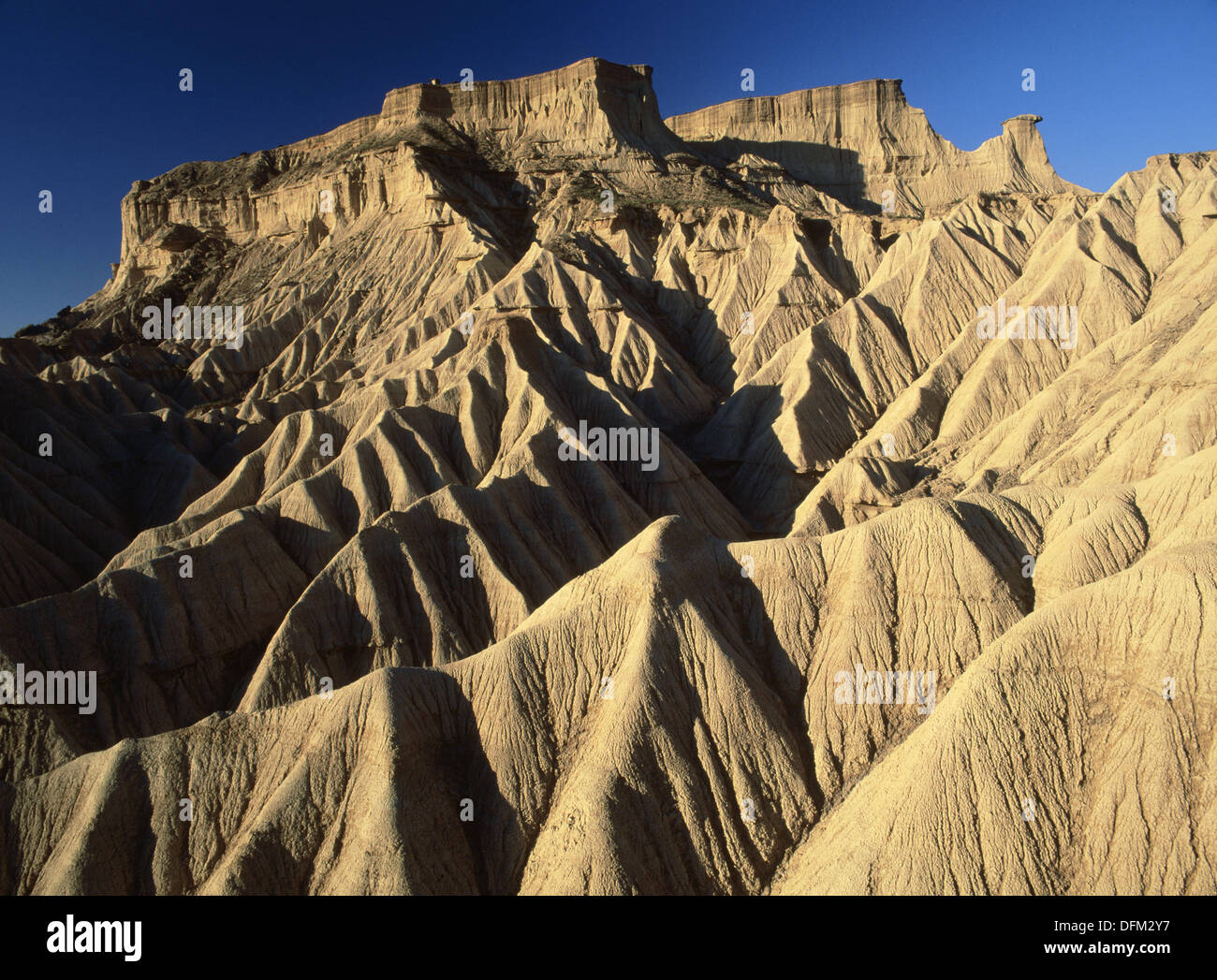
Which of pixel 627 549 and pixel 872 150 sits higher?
pixel 872 150

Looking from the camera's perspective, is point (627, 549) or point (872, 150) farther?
point (872, 150)

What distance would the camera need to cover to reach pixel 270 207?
3292 inches

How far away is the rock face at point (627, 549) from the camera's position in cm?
1638

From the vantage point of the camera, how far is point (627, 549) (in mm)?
22234

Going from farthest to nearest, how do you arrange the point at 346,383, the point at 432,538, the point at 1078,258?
1. the point at 346,383
2. the point at 1078,258
3. the point at 432,538

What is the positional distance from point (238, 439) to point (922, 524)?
43.8m

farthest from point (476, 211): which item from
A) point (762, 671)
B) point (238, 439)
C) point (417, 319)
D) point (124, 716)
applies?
point (762, 671)

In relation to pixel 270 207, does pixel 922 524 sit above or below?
below

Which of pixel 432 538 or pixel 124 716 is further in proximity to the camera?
pixel 432 538

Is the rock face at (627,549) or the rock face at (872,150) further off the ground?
the rock face at (872,150)

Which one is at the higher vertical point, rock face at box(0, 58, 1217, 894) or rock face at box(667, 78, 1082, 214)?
rock face at box(667, 78, 1082, 214)

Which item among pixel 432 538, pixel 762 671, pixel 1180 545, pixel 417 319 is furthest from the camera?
pixel 417 319

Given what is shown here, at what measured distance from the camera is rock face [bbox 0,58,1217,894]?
1638cm

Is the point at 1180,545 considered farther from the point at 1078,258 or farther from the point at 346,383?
the point at 346,383
